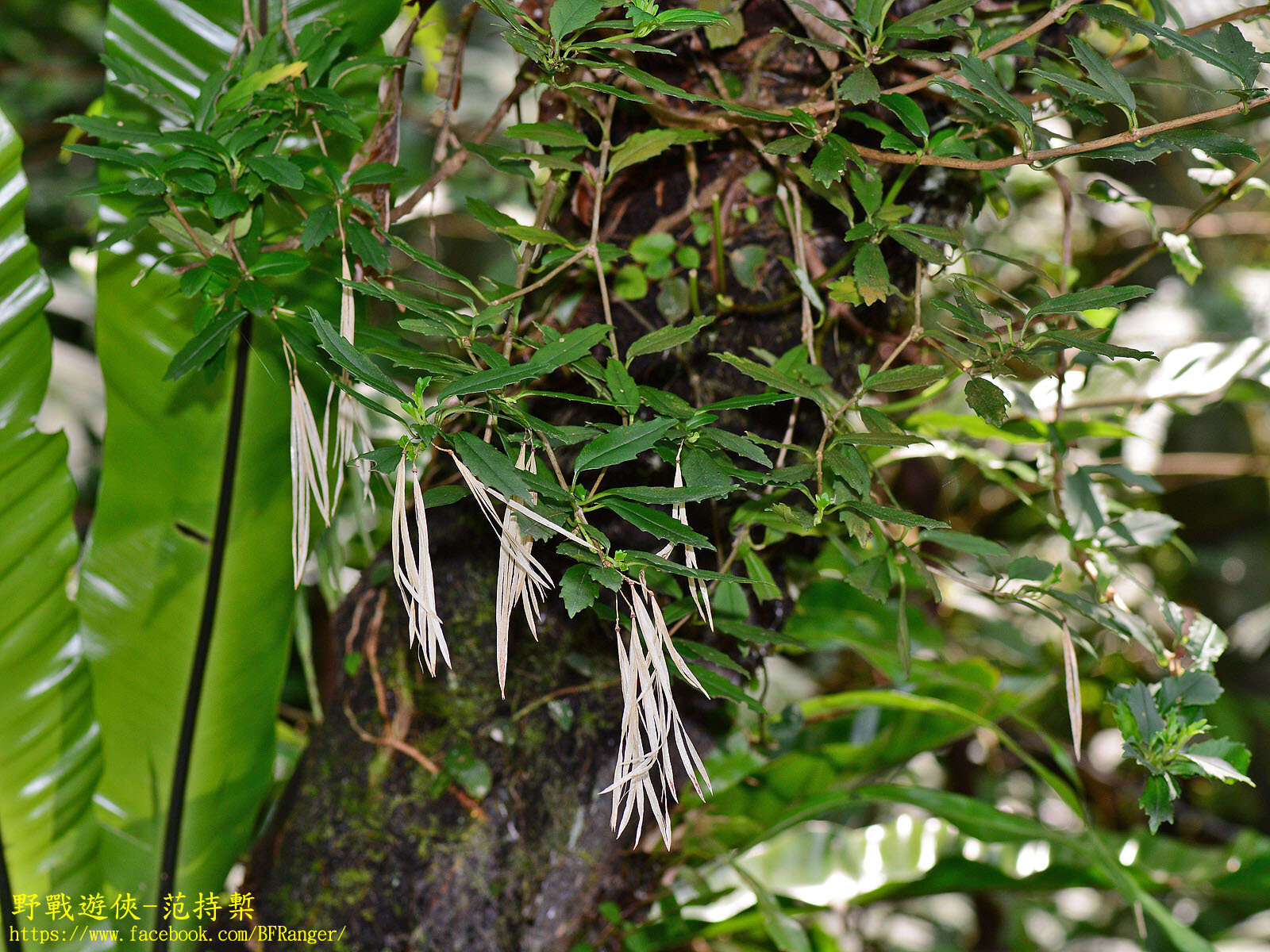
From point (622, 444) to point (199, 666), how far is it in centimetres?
51

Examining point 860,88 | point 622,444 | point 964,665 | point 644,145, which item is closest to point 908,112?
point 860,88

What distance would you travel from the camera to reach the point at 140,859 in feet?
2.33

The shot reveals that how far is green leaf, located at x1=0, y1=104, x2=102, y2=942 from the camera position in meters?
0.62

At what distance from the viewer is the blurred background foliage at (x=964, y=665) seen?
76 cm

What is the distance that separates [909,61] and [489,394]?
1.14 feet

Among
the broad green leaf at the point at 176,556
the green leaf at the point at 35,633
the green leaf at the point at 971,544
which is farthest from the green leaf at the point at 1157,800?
the green leaf at the point at 35,633

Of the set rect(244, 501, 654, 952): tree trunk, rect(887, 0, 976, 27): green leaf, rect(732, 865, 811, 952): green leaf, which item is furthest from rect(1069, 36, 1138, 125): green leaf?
rect(732, 865, 811, 952): green leaf

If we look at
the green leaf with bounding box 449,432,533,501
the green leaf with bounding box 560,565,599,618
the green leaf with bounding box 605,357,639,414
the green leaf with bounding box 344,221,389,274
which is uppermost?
the green leaf with bounding box 344,221,389,274

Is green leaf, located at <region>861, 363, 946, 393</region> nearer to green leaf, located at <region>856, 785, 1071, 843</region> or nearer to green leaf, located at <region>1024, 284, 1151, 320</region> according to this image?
green leaf, located at <region>1024, 284, 1151, 320</region>

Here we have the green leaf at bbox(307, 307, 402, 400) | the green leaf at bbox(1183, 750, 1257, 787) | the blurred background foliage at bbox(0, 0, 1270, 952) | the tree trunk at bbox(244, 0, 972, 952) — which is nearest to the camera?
the green leaf at bbox(307, 307, 402, 400)

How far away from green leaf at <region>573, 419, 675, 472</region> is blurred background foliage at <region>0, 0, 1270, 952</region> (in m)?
0.30

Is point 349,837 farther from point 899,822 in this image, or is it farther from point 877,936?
point 877,936

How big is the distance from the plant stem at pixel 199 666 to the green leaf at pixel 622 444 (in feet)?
1.35

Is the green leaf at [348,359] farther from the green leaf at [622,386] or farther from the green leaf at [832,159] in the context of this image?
the green leaf at [832,159]
